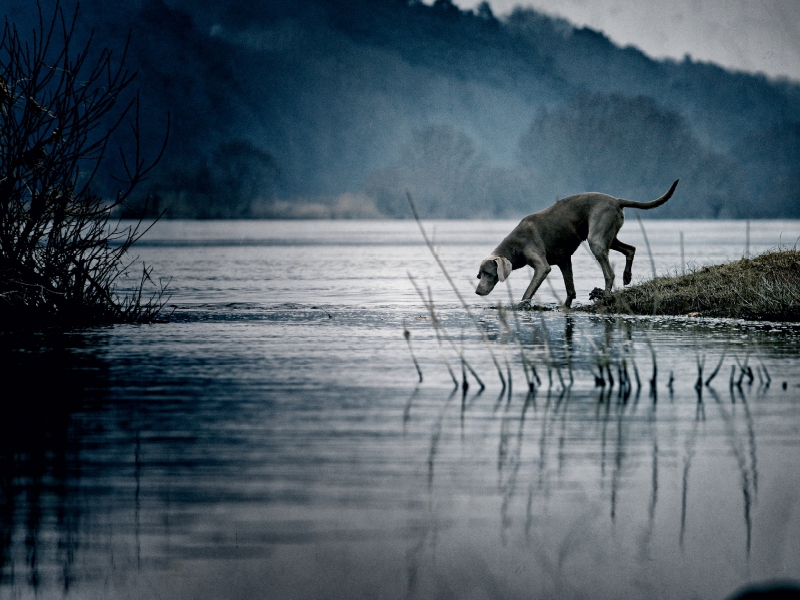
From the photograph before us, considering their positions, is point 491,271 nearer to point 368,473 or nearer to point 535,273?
point 535,273

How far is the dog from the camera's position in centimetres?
1555

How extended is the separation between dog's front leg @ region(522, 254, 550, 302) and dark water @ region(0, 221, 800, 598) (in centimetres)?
361

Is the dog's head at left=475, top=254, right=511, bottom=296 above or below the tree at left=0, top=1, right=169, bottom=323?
below

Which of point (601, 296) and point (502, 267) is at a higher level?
point (502, 267)

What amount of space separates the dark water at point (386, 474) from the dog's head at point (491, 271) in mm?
3955

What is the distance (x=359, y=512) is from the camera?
5.23m

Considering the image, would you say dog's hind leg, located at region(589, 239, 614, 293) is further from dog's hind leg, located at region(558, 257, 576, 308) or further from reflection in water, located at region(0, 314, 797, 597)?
reflection in water, located at region(0, 314, 797, 597)

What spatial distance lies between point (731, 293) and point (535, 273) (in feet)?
8.71

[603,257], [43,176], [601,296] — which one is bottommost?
[601,296]

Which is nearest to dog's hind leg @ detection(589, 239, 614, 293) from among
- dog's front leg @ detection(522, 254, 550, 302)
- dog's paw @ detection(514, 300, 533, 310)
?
dog's front leg @ detection(522, 254, 550, 302)

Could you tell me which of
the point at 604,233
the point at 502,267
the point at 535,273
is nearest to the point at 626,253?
the point at 604,233

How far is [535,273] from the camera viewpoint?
15258mm

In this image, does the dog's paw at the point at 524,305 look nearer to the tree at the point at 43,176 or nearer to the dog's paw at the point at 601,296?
the dog's paw at the point at 601,296

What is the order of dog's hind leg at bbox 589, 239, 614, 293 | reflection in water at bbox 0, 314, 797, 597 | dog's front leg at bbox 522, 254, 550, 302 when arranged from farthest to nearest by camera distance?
dog's hind leg at bbox 589, 239, 614, 293, dog's front leg at bbox 522, 254, 550, 302, reflection in water at bbox 0, 314, 797, 597
